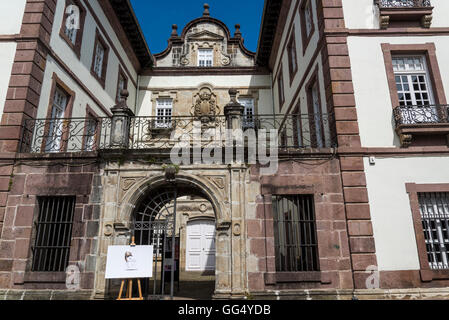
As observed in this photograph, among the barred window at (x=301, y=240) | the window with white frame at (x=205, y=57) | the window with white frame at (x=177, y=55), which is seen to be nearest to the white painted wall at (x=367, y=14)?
the barred window at (x=301, y=240)

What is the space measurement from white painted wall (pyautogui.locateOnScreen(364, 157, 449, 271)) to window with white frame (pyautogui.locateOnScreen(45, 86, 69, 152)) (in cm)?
898

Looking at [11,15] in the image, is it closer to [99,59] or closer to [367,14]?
[99,59]

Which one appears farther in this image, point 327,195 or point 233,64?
point 233,64

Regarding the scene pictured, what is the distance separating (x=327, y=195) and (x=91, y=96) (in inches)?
372

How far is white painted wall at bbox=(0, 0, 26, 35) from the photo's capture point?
33.1 ft

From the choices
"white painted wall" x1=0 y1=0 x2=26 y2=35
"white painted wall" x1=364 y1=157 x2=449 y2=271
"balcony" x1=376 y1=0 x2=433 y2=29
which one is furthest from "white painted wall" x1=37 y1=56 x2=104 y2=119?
"balcony" x1=376 y1=0 x2=433 y2=29

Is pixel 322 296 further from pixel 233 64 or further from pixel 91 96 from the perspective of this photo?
pixel 233 64

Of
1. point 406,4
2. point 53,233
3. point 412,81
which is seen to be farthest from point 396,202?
point 53,233

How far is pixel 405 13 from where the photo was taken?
32.1 feet

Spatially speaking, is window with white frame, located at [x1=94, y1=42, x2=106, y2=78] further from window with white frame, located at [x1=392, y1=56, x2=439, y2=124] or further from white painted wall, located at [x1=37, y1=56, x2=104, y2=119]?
window with white frame, located at [x1=392, y1=56, x2=439, y2=124]

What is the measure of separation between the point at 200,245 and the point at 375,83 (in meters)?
11.4

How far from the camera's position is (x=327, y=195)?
8.76 m
